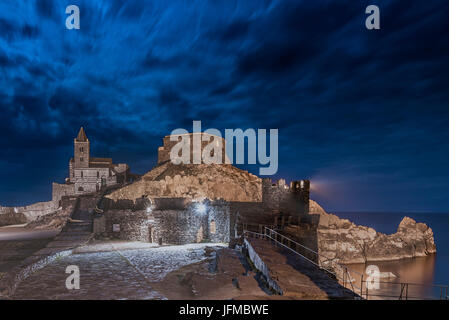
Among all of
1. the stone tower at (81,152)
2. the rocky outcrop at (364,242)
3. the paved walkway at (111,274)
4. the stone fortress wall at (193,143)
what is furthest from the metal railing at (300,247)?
the stone tower at (81,152)

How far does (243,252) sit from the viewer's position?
16.8 metres

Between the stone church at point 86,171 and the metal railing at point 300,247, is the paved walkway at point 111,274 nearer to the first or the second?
the metal railing at point 300,247

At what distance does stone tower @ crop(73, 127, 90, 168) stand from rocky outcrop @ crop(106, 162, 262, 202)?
44.2ft

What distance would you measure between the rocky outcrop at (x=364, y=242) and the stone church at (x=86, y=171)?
44.4m

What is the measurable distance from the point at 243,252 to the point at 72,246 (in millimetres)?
12862

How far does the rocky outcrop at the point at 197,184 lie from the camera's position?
47.9m

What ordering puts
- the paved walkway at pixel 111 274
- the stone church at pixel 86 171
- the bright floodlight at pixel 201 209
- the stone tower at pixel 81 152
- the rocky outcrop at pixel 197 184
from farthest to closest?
the stone tower at pixel 81 152
the stone church at pixel 86 171
the rocky outcrop at pixel 197 184
the bright floodlight at pixel 201 209
the paved walkway at pixel 111 274

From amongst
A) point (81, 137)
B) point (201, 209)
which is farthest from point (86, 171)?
point (201, 209)

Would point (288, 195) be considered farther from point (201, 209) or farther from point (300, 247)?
point (300, 247)
